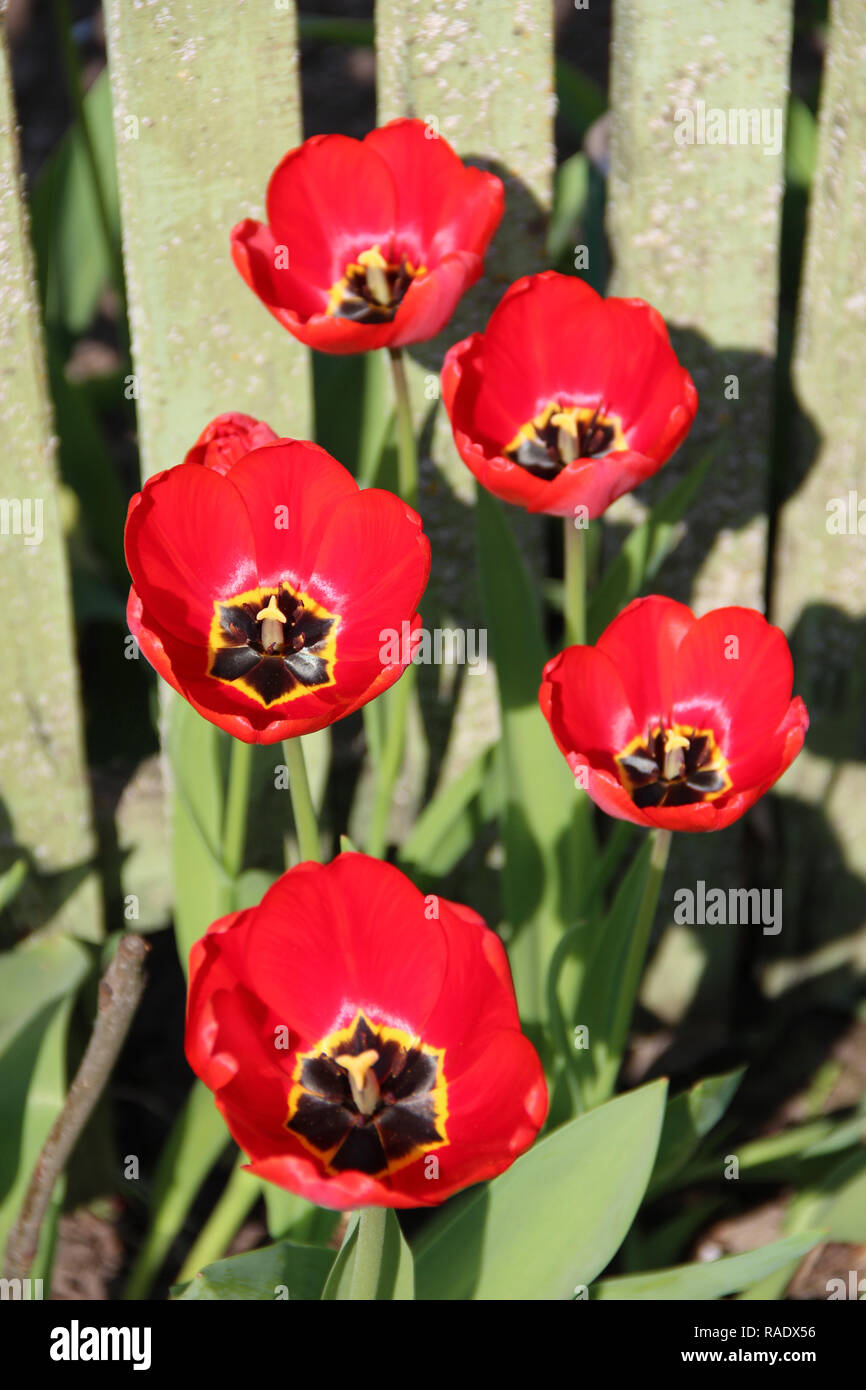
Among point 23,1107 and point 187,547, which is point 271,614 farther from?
point 23,1107

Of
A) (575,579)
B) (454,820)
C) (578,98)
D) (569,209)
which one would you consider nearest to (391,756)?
(454,820)

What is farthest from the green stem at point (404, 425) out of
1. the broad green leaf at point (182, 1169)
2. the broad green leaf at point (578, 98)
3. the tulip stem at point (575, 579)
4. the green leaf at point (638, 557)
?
the broad green leaf at point (578, 98)

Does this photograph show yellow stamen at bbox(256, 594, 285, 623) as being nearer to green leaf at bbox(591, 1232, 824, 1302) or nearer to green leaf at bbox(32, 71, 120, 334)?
green leaf at bbox(591, 1232, 824, 1302)

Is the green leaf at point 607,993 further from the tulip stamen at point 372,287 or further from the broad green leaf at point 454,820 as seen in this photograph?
the tulip stamen at point 372,287

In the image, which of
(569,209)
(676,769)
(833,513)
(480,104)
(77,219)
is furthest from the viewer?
(77,219)

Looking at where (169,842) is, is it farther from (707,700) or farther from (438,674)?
(707,700)

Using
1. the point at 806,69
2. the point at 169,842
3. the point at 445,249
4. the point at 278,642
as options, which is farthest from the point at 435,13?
the point at 806,69
